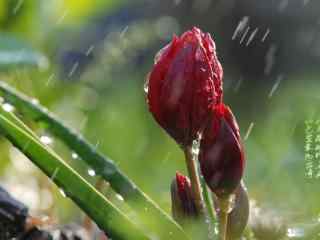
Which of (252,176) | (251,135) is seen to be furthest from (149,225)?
(251,135)

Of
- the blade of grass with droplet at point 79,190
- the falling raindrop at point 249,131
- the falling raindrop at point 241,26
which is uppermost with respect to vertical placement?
the blade of grass with droplet at point 79,190

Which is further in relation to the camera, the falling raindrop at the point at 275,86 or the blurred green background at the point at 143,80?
the falling raindrop at the point at 275,86

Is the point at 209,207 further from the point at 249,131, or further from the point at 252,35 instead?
the point at 252,35

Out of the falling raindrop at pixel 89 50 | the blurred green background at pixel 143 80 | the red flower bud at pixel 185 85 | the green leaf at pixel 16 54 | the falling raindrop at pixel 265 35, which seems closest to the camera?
the red flower bud at pixel 185 85

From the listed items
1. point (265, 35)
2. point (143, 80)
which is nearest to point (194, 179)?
point (143, 80)

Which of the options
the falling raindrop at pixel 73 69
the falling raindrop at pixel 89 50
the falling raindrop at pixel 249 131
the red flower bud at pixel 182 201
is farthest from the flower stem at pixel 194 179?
the falling raindrop at pixel 89 50

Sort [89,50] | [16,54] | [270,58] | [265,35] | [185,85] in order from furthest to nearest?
[265,35], [270,58], [89,50], [16,54], [185,85]

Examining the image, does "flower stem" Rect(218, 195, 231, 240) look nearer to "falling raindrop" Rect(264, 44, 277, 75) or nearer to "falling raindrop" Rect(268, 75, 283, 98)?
"falling raindrop" Rect(268, 75, 283, 98)

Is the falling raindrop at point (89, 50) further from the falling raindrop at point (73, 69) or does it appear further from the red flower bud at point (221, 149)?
the red flower bud at point (221, 149)
